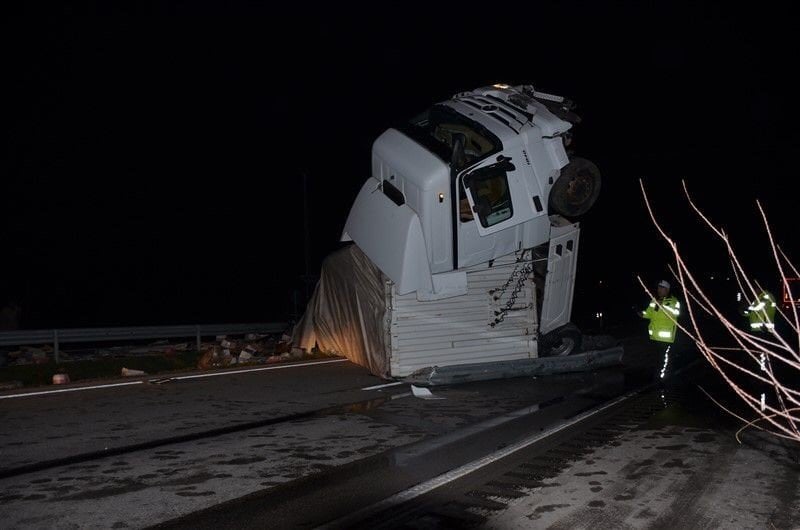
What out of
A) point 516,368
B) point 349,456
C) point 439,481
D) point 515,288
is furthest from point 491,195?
point 439,481

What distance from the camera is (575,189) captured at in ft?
37.1

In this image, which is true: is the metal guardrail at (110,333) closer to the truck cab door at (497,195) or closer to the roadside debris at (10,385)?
the roadside debris at (10,385)

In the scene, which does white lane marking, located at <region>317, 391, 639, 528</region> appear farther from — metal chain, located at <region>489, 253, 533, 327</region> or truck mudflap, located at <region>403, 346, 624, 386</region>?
metal chain, located at <region>489, 253, 533, 327</region>

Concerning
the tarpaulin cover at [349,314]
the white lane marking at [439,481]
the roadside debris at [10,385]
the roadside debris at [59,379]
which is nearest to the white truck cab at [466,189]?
the tarpaulin cover at [349,314]

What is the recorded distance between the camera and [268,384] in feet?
37.6

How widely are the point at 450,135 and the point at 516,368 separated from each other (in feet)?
12.5

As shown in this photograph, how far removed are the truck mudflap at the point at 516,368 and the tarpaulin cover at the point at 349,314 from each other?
709 millimetres

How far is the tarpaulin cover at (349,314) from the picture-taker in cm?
1173

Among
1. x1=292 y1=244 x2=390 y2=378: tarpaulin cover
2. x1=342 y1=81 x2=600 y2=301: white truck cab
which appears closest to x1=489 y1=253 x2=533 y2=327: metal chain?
x1=342 y1=81 x2=600 y2=301: white truck cab

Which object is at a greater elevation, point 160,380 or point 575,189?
point 575,189

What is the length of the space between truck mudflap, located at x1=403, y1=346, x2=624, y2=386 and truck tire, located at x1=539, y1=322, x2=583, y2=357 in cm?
18

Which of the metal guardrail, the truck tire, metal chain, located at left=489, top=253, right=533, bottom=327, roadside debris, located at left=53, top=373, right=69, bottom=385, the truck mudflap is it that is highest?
metal chain, located at left=489, top=253, right=533, bottom=327

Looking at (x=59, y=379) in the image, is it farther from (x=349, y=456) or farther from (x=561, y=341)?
(x=561, y=341)

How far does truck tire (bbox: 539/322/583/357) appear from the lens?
12453 mm
